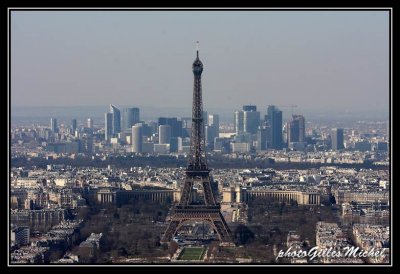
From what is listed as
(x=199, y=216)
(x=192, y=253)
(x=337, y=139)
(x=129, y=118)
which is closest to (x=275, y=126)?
(x=337, y=139)

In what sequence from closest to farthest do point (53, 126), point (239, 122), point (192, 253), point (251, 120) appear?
point (192, 253), point (251, 120), point (239, 122), point (53, 126)

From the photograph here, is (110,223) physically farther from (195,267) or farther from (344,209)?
(195,267)

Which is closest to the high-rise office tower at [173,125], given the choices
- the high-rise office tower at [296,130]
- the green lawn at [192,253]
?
the high-rise office tower at [296,130]

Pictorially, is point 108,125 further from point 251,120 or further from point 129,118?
point 251,120

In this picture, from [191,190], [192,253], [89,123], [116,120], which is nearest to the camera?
[192,253]

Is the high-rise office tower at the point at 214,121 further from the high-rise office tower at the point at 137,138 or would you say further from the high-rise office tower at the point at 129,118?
the high-rise office tower at the point at 129,118

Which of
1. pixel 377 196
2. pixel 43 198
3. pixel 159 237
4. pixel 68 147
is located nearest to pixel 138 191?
pixel 43 198

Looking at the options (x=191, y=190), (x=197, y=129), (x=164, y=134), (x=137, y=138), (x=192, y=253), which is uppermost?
(x=164, y=134)
